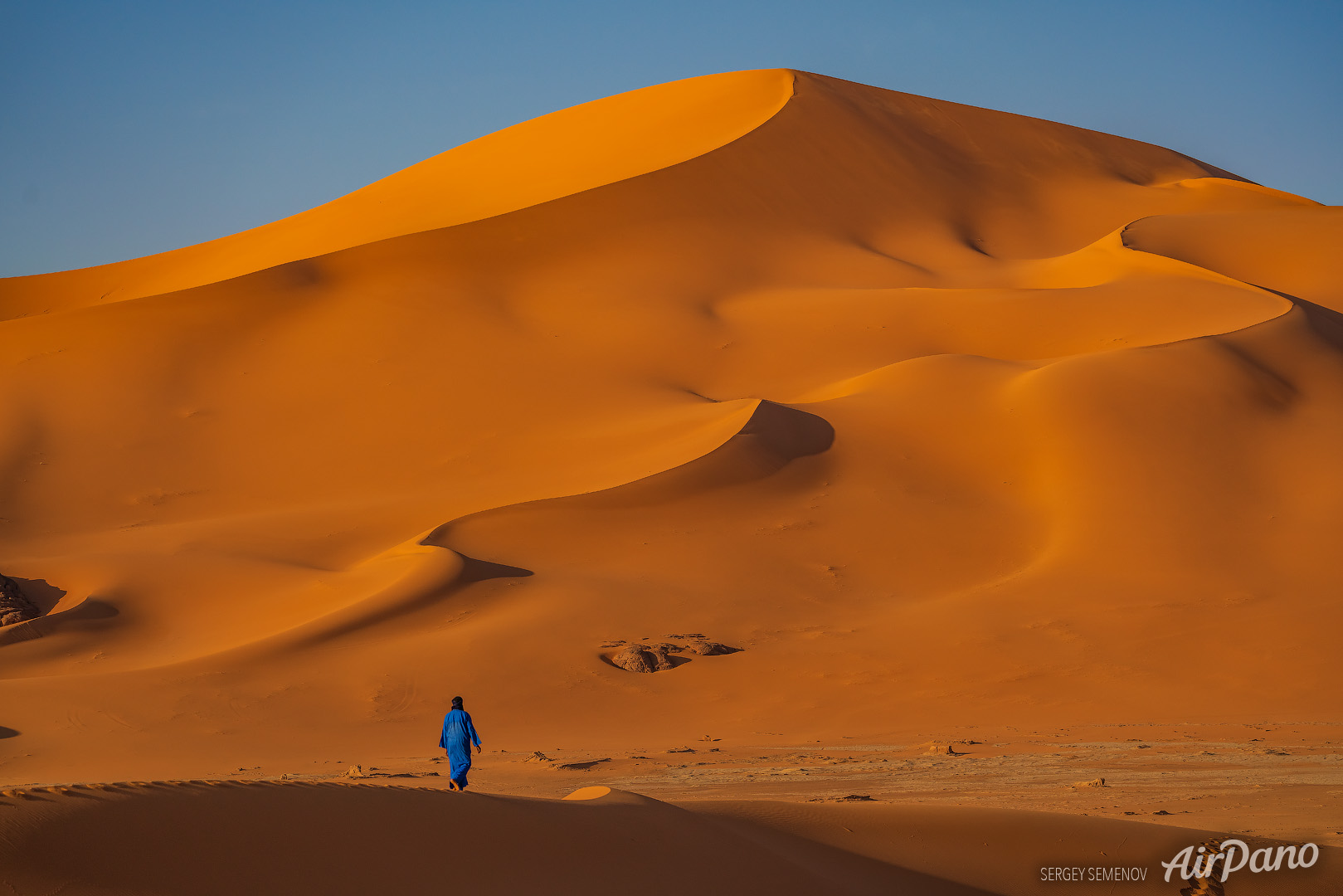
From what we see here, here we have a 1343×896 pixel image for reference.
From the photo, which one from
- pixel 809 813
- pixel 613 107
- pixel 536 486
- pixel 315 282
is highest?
pixel 613 107

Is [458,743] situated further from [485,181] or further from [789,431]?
[485,181]

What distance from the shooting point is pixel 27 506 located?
61.9ft

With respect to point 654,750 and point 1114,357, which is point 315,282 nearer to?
point 1114,357

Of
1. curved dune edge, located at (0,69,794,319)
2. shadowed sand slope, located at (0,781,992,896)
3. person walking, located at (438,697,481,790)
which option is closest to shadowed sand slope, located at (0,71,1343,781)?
curved dune edge, located at (0,69,794,319)

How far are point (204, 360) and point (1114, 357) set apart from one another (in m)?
16.4

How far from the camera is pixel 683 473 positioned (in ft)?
54.1

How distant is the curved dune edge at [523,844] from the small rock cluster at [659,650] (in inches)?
239

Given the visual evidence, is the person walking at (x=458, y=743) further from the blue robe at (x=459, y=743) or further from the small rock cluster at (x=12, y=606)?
the small rock cluster at (x=12, y=606)

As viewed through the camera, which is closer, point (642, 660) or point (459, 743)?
point (459, 743)

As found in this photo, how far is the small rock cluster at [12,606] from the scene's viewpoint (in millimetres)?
14120

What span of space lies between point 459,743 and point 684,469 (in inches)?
345

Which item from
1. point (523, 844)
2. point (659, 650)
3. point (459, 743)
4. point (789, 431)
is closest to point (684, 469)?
point (789, 431)

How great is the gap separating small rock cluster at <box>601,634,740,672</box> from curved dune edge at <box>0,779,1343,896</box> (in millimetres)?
6065

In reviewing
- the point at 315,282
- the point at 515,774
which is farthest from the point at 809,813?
the point at 315,282
